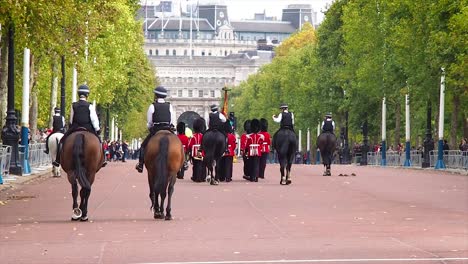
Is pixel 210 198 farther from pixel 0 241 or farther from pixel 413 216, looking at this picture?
pixel 0 241

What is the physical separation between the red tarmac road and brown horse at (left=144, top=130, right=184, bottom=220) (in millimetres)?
532

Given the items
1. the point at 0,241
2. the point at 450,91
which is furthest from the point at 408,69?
the point at 0,241

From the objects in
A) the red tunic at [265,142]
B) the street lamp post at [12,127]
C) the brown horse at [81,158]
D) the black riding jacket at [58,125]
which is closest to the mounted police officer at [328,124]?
the red tunic at [265,142]

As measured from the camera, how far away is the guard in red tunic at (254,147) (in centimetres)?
4478

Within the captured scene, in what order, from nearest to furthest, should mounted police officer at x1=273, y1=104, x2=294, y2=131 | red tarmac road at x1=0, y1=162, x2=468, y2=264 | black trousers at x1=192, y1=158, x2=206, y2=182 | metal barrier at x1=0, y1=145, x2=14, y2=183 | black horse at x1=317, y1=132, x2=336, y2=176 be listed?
red tarmac road at x1=0, y1=162, x2=468, y2=264 → mounted police officer at x1=273, y1=104, x2=294, y2=131 → metal barrier at x1=0, y1=145, x2=14, y2=183 → black trousers at x1=192, y1=158, x2=206, y2=182 → black horse at x1=317, y1=132, x2=336, y2=176

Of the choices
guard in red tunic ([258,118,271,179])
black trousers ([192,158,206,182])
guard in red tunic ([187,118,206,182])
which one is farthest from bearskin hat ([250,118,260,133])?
black trousers ([192,158,206,182])

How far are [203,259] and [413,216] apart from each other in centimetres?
853

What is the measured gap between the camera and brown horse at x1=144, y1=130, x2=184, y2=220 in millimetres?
25078

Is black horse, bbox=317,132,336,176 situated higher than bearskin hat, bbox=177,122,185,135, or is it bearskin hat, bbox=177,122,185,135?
bearskin hat, bbox=177,122,185,135

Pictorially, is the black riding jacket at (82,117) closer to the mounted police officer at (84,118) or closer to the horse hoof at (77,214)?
the mounted police officer at (84,118)

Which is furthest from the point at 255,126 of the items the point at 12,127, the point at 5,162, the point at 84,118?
the point at 84,118

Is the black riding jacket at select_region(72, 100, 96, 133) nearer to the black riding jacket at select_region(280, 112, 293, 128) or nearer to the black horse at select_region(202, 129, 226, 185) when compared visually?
the black horse at select_region(202, 129, 226, 185)

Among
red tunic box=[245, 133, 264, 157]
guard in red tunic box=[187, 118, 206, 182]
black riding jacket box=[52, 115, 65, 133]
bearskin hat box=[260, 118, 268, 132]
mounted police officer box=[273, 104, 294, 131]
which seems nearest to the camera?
mounted police officer box=[273, 104, 294, 131]

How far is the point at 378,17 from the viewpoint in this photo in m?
88.1
